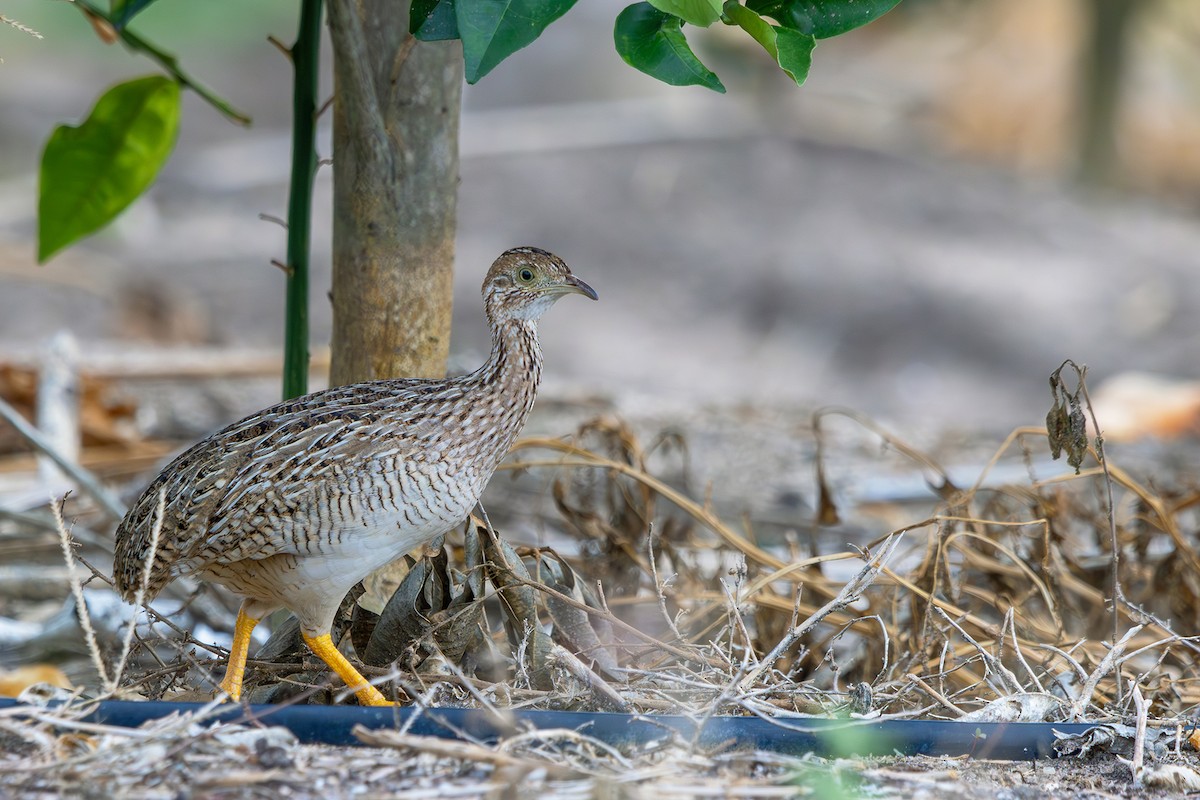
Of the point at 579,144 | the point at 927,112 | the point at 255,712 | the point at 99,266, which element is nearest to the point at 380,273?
the point at 255,712

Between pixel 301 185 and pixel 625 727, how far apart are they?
1.78 metres

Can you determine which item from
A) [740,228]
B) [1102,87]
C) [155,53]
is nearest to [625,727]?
[155,53]

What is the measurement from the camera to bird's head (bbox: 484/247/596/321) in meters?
3.15

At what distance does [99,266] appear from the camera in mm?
11312

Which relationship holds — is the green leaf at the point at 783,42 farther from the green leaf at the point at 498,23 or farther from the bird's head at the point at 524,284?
the bird's head at the point at 524,284

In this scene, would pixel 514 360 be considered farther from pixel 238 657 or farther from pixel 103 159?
pixel 103 159

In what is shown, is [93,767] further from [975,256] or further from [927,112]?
[927,112]

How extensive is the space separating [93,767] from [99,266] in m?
9.85

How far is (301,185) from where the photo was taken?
11.6 feet

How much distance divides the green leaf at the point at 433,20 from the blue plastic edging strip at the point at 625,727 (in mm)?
1383

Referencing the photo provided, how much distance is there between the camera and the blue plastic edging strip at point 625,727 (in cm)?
247

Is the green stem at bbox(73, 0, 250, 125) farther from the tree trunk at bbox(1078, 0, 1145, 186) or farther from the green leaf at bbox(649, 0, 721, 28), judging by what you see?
the tree trunk at bbox(1078, 0, 1145, 186)

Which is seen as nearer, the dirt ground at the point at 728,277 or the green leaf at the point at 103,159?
the green leaf at the point at 103,159

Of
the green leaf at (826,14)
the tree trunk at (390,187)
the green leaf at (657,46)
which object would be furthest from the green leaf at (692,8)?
the tree trunk at (390,187)
